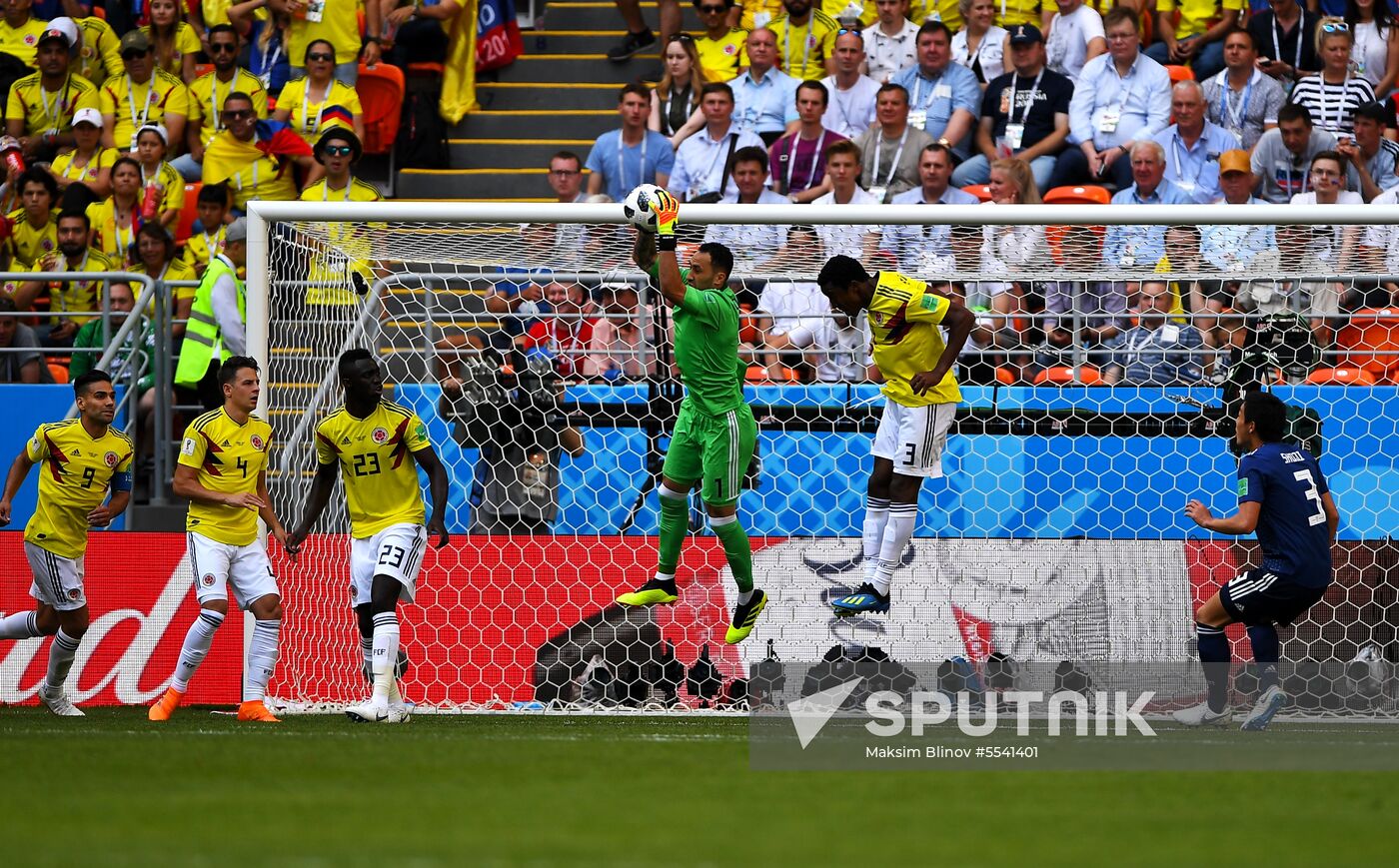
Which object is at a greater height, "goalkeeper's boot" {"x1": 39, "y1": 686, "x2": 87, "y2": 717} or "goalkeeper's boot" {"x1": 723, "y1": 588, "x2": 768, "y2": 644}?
"goalkeeper's boot" {"x1": 723, "y1": 588, "x2": 768, "y2": 644}

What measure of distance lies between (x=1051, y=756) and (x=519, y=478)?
4600mm

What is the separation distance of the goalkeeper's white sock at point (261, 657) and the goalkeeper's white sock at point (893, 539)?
11.6ft

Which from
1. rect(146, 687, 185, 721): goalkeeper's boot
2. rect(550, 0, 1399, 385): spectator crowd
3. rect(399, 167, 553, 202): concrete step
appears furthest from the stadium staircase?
rect(146, 687, 185, 721): goalkeeper's boot

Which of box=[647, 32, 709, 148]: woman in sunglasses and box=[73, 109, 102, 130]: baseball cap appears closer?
box=[647, 32, 709, 148]: woman in sunglasses

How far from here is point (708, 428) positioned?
918cm

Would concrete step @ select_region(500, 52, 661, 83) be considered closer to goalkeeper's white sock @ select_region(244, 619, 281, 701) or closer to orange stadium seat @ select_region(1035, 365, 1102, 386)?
orange stadium seat @ select_region(1035, 365, 1102, 386)

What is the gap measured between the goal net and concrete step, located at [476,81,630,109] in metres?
4.84

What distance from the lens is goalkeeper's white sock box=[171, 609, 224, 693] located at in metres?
9.70

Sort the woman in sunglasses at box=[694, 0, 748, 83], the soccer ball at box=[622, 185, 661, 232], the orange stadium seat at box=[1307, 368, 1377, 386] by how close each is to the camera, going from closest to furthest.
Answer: the soccer ball at box=[622, 185, 661, 232] < the orange stadium seat at box=[1307, 368, 1377, 386] < the woman in sunglasses at box=[694, 0, 748, 83]

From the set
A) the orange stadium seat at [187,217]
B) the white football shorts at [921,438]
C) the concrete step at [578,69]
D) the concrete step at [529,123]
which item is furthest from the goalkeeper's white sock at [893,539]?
the orange stadium seat at [187,217]

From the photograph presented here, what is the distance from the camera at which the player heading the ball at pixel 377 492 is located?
9297 millimetres

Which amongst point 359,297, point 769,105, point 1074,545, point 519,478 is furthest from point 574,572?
point 769,105

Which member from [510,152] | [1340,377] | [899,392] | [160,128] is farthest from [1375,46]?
[160,128]

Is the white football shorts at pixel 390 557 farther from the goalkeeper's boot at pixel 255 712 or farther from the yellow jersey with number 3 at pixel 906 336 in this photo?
A: the yellow jersey with number 3 at pixel 906 336
